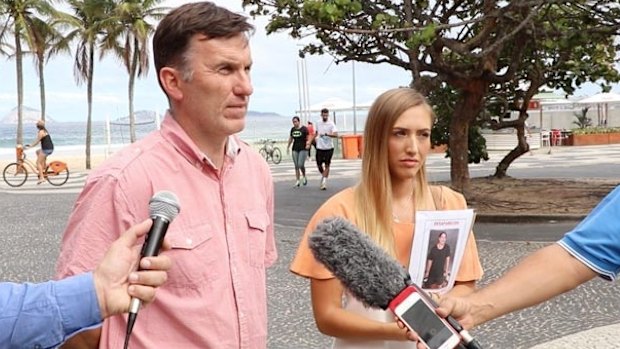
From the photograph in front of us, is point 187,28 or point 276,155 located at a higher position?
point 187,28

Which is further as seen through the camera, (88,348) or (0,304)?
(88,348)

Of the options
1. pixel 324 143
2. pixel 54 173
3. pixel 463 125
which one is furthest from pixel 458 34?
pixel 54 173

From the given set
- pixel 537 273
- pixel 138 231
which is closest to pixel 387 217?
pixel 537 273

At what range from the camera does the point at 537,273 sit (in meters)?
2.07

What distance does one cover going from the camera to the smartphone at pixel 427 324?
1519 mm

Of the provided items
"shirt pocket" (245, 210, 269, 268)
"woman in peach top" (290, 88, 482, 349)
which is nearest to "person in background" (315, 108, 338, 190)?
"woman in peach top" (290, 88, 482, 349)

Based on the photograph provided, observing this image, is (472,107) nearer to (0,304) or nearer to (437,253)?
(437,253)

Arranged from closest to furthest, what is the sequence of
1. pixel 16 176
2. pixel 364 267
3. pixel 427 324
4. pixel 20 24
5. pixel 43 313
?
1. pixel 43 313
2. pixel 427 324
3. pixel 364 267
4. pixel 16 176
5. pixel 20 24

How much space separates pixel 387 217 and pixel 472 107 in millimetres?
11066

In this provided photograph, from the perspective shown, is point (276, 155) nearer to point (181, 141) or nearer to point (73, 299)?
point (181, 141)

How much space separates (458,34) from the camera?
13.3 metres

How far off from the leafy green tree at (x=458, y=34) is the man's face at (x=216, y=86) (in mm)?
7564

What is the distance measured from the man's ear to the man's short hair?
0.02 metres

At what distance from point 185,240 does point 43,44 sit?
111 ft
